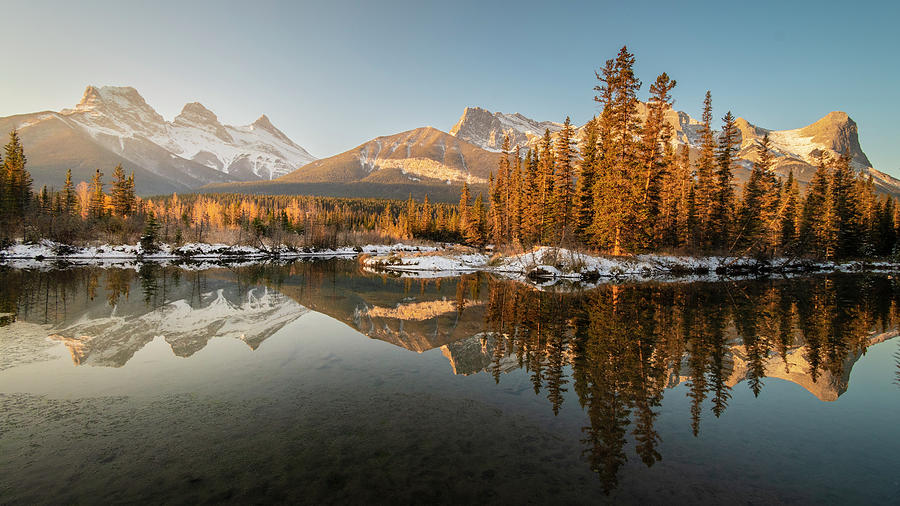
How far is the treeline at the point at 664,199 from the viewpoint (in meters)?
38.0

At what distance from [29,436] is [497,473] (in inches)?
290

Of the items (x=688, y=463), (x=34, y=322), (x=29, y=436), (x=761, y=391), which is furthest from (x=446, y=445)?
(x=34, y=322)

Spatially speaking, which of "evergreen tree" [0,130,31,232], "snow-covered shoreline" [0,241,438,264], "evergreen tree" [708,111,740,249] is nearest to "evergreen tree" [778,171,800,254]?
"evergreen tree" [708,111,740,249]

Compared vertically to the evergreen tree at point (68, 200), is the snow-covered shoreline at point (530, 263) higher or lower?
lower

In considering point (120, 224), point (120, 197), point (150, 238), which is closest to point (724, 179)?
point (150, 238)

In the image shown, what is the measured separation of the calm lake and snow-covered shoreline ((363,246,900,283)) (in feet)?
65.2

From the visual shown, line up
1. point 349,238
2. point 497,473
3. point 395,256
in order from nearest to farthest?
point 497,473, point 395,256, point 349,238

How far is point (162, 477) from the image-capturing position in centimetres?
519

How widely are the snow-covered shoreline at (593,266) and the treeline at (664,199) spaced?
2.16 metres

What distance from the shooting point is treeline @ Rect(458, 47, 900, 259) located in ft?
125

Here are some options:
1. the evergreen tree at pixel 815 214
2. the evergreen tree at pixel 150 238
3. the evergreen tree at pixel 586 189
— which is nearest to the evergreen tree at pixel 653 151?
the evergreen tree at pixel 586 189

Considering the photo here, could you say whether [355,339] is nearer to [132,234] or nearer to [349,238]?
[132,234]

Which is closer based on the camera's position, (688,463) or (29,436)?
(688,463)

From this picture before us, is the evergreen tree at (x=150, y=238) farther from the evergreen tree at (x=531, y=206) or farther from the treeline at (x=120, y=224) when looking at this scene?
the evergreen tree at (x=531, y=206)
